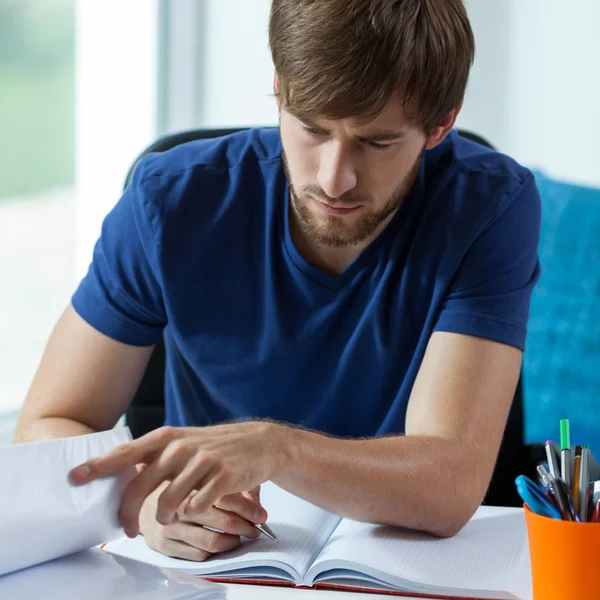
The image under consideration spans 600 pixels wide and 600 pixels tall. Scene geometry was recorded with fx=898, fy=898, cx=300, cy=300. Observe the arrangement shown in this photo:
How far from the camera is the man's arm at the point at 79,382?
4.08 feet

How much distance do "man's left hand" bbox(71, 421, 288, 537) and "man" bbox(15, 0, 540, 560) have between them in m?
0.19

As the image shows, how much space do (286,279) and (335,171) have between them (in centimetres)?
23

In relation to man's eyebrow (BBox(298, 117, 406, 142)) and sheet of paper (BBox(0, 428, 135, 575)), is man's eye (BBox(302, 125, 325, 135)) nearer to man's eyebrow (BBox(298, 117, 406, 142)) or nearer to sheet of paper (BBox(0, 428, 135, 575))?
man's eyebrow (BBox(298, 117, 406, 142))

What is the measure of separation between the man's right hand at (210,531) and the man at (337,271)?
10 centimetres

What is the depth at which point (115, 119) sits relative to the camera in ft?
7.87

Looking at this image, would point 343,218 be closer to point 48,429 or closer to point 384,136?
point 384,136

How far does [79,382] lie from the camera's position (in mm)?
1251

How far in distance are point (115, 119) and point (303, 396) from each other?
134cm

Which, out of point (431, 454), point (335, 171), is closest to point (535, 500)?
point (431, 454)

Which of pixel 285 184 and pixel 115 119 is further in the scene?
pixel 115 119

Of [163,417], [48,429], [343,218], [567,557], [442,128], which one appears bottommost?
[163,417]

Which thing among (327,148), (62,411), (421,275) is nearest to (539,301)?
(421,275)

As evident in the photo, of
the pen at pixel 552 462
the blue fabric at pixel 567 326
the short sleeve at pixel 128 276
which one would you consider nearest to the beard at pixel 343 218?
the short sleeve at pixel 128 276

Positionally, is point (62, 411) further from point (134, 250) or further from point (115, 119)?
point (115, 119)
